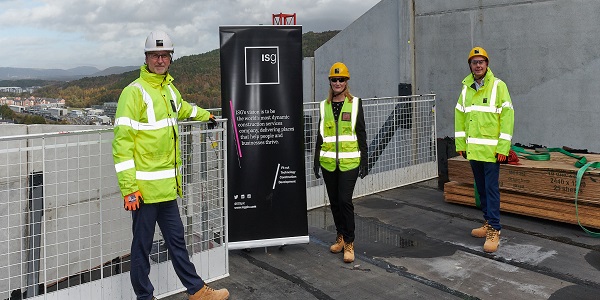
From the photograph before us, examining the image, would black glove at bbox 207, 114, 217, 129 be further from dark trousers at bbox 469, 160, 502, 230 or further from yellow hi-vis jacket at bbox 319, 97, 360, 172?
dark trousers at bbox 469, 160, 502, 230

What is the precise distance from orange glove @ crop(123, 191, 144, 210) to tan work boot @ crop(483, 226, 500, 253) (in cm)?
365

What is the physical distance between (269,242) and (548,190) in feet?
11.7

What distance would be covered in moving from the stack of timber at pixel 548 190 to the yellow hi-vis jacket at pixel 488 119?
133 cm

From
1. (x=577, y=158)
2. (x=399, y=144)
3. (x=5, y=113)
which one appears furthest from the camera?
(x=5, y=113)

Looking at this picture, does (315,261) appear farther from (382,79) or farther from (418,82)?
(382,79)

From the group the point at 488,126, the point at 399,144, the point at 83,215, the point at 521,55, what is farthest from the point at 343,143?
the point at 521,55

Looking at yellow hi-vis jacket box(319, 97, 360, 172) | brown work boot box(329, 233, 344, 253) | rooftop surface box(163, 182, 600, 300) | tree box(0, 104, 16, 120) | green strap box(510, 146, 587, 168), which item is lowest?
rooftop surface box(163, 182, 600, 300)

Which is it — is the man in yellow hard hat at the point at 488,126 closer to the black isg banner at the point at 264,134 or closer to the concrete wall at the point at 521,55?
the black isg banner at the point at 264,134

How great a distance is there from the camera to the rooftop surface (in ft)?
13.6

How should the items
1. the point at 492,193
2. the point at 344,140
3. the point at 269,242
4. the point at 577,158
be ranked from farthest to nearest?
the point at 577,158 → the point at 492,193 → the point at 269,242 → the point at 344,140

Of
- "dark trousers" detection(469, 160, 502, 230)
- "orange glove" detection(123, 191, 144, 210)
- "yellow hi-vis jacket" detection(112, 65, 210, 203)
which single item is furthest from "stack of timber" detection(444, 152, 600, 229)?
"orange glove" detection(123, 191, 144, 210)

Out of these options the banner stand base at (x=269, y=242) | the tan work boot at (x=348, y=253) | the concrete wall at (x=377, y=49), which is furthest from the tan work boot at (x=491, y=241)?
the concrete wall at (x=377, y=49)

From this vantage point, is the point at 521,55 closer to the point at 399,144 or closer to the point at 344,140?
the point at 399,144

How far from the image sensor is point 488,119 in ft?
16.7
